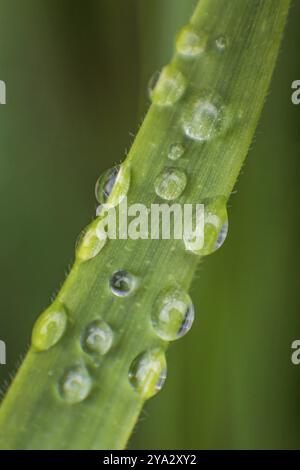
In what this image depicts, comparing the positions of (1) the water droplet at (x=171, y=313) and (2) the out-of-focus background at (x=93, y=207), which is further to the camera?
(2) the out-of-focus background at (x=93, y=207)

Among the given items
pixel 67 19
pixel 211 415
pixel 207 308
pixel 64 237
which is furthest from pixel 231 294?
pixel 67 19

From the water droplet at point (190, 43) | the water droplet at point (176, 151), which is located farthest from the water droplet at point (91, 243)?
the water droplet at point (190, 43)

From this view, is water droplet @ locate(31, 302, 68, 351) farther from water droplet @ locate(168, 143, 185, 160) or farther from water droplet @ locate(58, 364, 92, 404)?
water droplet @ locate(168, 143, 185, 160)

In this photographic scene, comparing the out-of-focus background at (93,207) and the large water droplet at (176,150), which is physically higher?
the out-of-focus background at (93,207)

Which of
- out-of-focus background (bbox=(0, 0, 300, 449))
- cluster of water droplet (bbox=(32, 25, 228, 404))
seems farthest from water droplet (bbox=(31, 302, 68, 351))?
out-of-focus background (bbox=(0, 0, 300, 449))

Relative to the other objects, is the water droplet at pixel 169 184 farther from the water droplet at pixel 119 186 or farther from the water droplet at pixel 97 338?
the water droplet at pixel 97 338

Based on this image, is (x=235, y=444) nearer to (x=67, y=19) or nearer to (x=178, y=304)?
(x=178, y=304)
